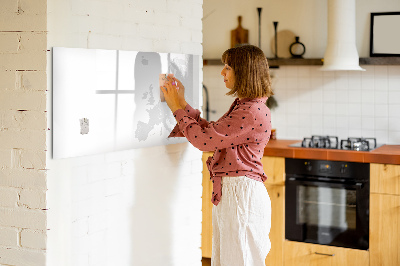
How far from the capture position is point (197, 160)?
10.7 ft

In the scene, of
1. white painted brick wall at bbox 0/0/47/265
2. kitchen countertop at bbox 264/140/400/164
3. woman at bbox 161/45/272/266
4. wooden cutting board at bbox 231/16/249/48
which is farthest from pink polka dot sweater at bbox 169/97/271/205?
wooden cutting board at bbox 231/16/249/48

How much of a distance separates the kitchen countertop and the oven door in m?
0.17

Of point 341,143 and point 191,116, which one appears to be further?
point 341,143

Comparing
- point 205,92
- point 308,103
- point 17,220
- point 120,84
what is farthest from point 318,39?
point 17,220

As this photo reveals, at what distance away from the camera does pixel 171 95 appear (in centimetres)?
288

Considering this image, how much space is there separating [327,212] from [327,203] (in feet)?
0.23

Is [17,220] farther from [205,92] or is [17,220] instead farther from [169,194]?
[205,92]

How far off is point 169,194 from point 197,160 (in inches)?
11.8

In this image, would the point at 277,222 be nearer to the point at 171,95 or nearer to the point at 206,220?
the point at 206,220

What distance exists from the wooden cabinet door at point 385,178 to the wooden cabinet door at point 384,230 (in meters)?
0.04

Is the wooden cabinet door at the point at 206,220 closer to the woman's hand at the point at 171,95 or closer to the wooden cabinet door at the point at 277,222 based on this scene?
the wooden cabinet door at the point at 277,222

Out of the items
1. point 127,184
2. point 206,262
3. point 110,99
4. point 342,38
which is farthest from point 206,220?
point 110,99

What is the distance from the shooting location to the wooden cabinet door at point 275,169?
4422 mm

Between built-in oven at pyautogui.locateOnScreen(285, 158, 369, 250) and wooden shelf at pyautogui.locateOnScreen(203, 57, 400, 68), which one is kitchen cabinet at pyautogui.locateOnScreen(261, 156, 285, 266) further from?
wooden shelf at pyautogui.locateOnScreen(203, 57, 400, 68)
